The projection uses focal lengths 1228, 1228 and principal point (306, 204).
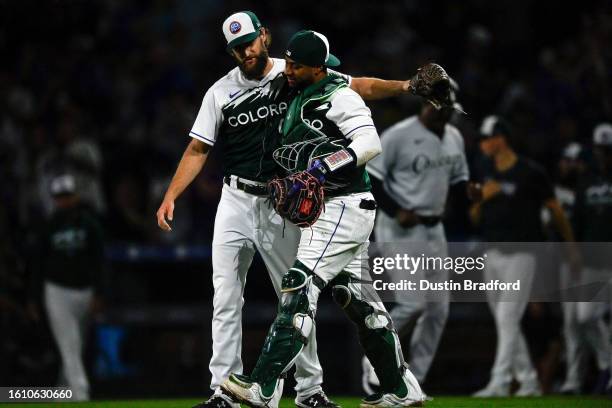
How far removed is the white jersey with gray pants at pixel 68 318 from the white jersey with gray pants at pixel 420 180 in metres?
3.77

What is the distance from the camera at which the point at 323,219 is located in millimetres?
7203

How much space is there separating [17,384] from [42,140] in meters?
3.35

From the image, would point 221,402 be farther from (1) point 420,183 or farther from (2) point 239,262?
(1) point 420,183

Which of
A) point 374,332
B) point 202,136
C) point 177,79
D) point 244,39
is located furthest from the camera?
point 177,79

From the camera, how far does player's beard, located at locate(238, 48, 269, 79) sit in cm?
790

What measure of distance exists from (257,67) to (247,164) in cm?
63

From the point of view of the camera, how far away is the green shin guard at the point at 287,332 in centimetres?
687

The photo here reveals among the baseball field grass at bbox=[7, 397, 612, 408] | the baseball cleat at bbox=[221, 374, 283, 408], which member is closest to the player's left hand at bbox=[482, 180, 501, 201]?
the baseball field grass at bbox=[7, 397, 612, 408]

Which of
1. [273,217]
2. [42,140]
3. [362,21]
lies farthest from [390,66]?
[273,217]

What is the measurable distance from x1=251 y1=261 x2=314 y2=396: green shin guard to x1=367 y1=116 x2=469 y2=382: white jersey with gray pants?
323cm

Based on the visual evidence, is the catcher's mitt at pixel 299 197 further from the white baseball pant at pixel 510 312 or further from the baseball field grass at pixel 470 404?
the white baseball pant at pixel 510 312

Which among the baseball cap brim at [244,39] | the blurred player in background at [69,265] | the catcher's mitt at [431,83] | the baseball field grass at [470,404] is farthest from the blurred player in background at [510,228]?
the blurred player in background at [69,265]

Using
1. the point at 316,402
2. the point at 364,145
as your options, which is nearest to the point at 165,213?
the point at 364,145

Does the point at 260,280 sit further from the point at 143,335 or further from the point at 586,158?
the point at 586,158
